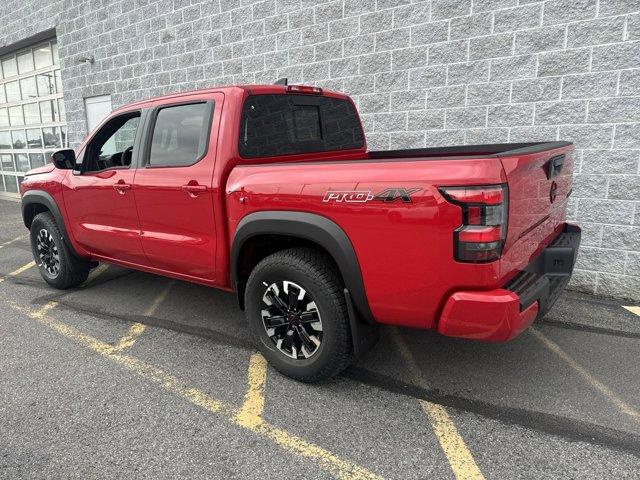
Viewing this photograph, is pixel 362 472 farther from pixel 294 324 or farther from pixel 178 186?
pixel 178 186

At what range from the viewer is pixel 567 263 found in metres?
2.84

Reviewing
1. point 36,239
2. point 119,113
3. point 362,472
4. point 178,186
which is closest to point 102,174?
point 119,113

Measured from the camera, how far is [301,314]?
298cm

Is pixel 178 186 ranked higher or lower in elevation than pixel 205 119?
lower

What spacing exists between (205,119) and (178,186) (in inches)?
20.1

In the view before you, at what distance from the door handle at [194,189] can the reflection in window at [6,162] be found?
12460mm

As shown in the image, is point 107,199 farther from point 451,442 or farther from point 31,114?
point 31,114

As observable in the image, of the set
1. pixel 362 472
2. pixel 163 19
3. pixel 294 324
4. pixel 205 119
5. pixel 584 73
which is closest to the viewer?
pixel 362 472

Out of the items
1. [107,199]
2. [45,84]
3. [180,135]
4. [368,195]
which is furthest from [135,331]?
[45,84]

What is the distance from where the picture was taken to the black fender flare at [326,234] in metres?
2.64

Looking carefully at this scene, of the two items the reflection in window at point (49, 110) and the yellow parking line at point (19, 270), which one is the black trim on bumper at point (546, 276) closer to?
the yellow parking line at point (19, 270)

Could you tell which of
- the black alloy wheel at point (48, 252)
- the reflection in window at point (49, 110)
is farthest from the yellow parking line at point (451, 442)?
the reflection in window at point (49, 110)

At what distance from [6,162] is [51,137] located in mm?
3355

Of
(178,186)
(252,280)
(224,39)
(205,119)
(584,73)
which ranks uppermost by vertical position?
(224,39)
